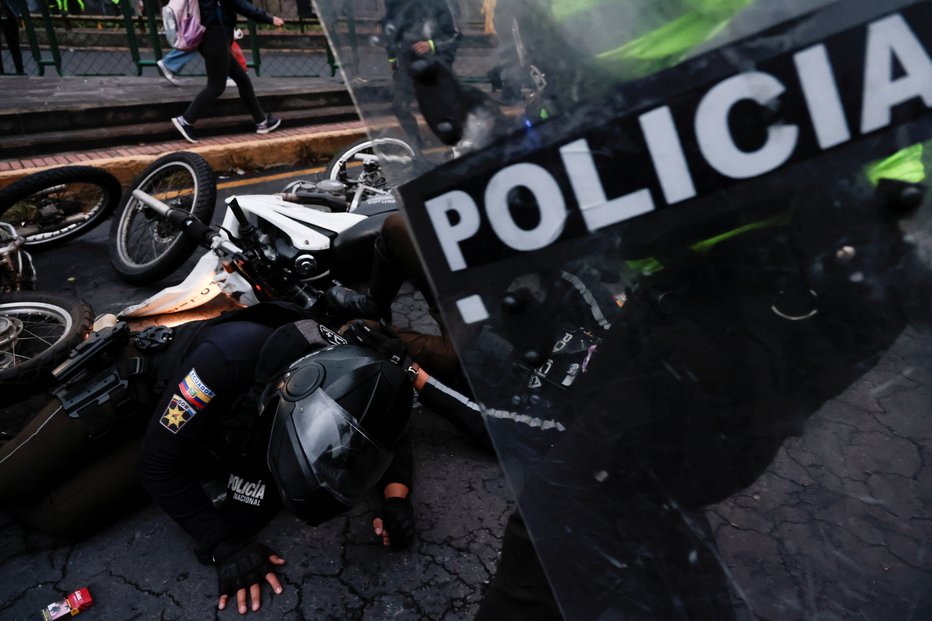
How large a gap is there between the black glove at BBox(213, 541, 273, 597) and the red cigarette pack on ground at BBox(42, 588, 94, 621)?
1.33 feet

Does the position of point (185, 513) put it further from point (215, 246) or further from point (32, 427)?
point (215, 246)

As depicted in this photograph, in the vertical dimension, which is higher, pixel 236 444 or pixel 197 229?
pixel 197 229

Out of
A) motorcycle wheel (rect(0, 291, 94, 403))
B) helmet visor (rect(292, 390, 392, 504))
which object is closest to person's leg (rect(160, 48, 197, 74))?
motorcycle wheel (rect(0, 291, 94, 403))

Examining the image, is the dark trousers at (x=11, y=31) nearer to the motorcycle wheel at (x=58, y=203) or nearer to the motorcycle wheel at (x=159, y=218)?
the motorcycle wheel at (x=58, y=203)

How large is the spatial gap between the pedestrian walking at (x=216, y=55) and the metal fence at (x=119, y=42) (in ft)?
3.08

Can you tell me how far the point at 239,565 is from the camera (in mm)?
2285

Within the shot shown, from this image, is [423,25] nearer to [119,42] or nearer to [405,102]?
[405,102]

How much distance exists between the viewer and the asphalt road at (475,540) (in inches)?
35.8

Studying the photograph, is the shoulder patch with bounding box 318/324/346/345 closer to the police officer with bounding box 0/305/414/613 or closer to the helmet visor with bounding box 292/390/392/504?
the police officer with bounding box 0/305/414/613

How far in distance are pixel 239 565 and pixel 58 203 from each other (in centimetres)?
293

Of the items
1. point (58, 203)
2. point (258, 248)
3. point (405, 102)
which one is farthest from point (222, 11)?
point (405, 102)

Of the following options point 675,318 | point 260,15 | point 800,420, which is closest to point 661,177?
point 675,318

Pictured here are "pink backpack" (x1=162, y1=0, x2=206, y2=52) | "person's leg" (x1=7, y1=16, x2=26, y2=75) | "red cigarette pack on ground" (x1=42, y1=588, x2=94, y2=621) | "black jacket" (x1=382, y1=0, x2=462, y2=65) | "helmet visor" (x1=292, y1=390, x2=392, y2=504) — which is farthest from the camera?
"person's leg" (x1=7, y1=16, x2=26, y2=75)

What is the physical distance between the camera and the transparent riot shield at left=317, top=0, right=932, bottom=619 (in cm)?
77
